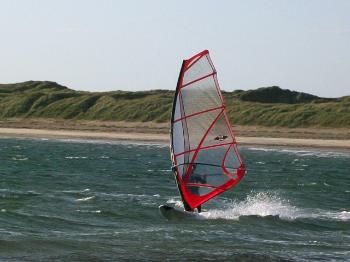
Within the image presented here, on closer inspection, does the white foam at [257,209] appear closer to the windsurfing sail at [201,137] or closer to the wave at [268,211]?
the wave at [268,211]

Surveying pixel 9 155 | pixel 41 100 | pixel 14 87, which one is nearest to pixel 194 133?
pixel 9 155

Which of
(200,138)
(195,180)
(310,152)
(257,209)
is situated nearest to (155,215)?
(195,180)

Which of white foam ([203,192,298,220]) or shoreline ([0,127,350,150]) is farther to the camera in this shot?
Result: shoreline ([0,127,350,150])

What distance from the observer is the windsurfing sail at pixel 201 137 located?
23719mm

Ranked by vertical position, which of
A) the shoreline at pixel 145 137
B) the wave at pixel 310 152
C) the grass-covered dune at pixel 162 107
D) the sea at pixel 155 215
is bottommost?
the sea at pixel 155 215

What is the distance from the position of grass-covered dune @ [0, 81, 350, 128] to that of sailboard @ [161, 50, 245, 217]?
57078mm

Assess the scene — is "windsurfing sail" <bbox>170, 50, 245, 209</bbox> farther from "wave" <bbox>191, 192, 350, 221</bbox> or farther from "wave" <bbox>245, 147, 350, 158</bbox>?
"wave" <bbox>245, 147, 350, 158</bbox>

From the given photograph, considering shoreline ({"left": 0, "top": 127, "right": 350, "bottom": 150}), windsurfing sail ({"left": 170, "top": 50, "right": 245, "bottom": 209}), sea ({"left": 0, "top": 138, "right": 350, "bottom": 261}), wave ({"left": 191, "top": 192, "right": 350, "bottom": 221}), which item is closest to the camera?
sea ({"left": 0, "top": 138, "right": 350, "bottom": 261})

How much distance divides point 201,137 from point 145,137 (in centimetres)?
4937

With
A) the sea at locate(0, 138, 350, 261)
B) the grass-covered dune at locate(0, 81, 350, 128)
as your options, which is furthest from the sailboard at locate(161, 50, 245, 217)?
the grass-covered dune at locate(0, 81, 350, 128)

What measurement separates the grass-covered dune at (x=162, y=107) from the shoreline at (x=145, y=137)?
1280cm

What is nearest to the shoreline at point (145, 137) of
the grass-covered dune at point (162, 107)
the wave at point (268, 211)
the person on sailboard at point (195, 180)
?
the grass-covered dune at point (162, 107)

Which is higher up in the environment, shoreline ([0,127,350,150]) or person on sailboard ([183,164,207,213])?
shoreline ([0,127,350,150])

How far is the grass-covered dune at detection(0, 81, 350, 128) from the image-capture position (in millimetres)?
83812
